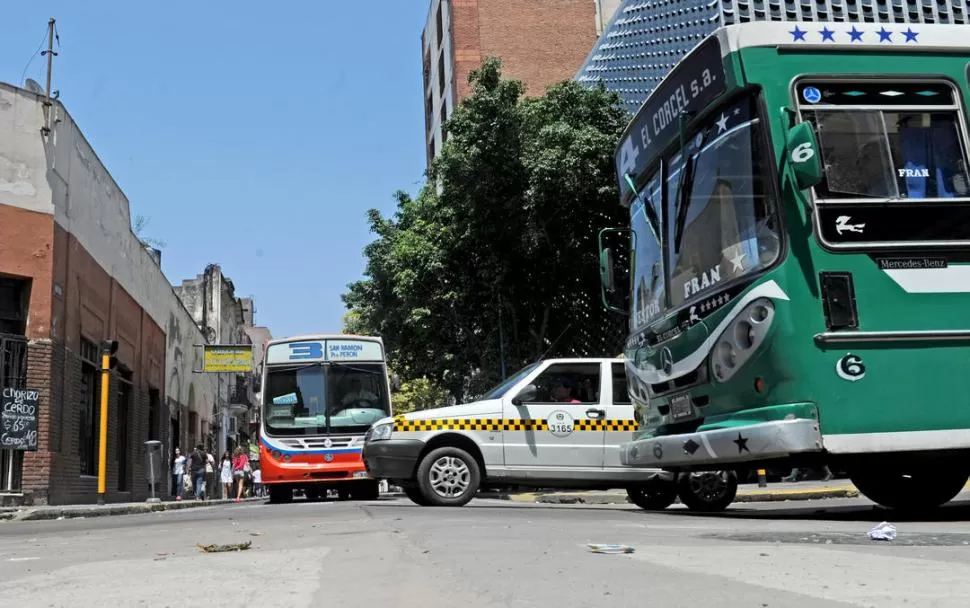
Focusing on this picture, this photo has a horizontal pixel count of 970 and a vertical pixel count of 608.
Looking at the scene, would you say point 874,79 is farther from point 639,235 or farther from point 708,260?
point 639,235

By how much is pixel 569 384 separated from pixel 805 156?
5167 millimetres

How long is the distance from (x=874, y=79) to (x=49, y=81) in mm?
15732

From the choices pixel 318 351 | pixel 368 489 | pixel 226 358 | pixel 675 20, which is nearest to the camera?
pixel 318 351

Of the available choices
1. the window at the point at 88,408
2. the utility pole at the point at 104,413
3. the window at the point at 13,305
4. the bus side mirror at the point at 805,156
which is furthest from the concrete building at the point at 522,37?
the bus side mirror at the point at 805,156

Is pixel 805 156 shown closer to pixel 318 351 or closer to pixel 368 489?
pixel 318 351

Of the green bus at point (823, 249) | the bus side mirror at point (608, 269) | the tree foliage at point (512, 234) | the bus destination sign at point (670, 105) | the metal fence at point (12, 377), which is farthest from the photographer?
the tree foliage at point (512, 234)

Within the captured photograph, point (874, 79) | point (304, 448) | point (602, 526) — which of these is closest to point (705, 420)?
point (602, 526)

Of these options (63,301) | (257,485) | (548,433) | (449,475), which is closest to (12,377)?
(63,301)

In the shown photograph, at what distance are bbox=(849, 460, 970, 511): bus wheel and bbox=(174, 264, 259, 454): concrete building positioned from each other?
125ft

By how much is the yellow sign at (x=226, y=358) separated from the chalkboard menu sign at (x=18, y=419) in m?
19.5

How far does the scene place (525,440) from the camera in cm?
1144

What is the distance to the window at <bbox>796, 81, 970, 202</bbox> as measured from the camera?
7.48 meters

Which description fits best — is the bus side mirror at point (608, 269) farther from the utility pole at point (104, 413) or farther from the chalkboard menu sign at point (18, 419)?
the utility pole at point (104, 413)

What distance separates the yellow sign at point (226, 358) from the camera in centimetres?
3662
